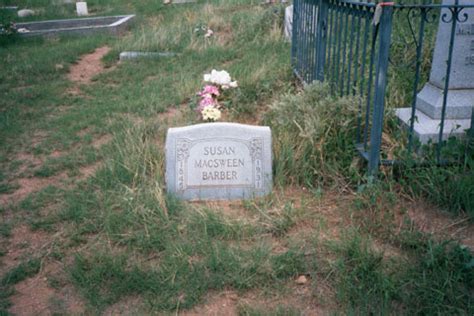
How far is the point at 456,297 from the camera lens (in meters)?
2.46

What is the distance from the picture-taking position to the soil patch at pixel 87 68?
742 centimetres

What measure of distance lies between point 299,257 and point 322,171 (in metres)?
1.01

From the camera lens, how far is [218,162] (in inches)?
141

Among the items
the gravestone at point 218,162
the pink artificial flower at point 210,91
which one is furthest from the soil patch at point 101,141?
the gravestone at point 218,162

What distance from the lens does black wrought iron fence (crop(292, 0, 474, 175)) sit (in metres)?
3.21

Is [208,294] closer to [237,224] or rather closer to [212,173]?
[237,224]

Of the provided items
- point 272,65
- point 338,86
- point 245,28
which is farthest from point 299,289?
point 245,28

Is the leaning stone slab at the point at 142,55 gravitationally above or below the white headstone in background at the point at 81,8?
below

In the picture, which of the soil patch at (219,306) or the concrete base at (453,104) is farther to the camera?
the concrete base at (453,104)

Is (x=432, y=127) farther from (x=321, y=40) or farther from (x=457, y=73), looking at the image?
(x=321, y=40)

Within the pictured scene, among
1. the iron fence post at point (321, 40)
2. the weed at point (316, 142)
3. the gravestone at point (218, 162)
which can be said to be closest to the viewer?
the gravestone at point (218, 162)

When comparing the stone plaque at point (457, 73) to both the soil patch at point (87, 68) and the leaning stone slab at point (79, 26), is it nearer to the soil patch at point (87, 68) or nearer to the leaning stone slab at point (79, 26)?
the soil patch at point (87, 68)

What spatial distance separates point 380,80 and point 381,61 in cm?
13

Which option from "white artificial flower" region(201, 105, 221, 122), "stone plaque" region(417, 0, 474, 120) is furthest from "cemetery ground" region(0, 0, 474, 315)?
"stone plaque" region(417, 0, 474, 120)
